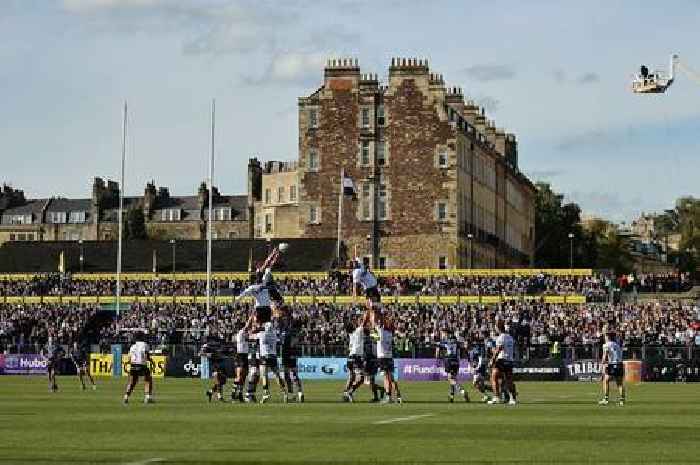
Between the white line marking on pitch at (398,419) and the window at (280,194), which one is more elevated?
the window at (280,194)

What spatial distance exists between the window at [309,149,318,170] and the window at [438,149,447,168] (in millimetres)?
10587

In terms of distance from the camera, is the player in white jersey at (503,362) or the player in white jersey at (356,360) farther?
the player in white jersey at (356,360)

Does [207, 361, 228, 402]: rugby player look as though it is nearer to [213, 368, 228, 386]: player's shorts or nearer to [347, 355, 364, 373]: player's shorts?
[213, 368, 228, 386]: player's shorts

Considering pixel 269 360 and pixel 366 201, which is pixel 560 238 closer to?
pixel 366 201

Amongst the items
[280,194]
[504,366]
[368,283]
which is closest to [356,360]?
[368,283]

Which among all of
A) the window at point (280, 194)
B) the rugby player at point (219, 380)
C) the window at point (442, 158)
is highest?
the window at point (280, 194)

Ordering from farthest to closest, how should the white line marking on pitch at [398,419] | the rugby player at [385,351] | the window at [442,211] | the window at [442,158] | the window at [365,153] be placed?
the window at [365,153]
the window at [442,158]
the window at [442,211]
the rugby player at [385,351]
the white line marking on pitch at [398,419]

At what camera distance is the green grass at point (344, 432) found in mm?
24109

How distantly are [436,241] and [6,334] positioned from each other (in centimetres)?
4699

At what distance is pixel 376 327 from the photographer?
43.2m

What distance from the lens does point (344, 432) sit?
29484mm

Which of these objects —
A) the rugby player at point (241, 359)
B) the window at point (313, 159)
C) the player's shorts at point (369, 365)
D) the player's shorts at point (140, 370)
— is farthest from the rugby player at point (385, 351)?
the window at point (313, 159)

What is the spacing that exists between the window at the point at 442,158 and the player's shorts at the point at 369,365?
87.2m

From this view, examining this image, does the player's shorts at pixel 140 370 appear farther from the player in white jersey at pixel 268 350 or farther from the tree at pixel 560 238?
the tree at pixel 560 238
